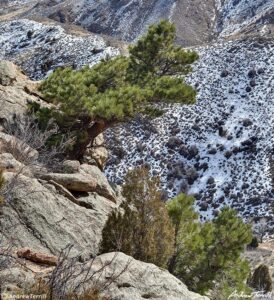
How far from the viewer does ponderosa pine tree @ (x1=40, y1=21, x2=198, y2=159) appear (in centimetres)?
1132

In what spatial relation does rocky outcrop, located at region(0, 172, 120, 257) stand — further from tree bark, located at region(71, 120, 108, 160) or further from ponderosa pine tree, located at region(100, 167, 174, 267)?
tree bark, located at region(71, 120, 108, 160)

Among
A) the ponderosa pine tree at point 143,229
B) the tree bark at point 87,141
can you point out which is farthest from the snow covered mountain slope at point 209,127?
the ponderosa pine tree at point 143,229

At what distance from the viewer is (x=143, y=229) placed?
6.84 m

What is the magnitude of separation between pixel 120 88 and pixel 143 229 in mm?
5528

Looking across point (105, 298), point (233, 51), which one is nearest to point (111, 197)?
point (105, 298)

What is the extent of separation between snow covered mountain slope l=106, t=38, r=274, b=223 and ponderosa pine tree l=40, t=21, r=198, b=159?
13.0m

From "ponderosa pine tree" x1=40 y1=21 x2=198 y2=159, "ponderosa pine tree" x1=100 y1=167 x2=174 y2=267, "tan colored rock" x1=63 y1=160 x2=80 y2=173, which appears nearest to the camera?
"ponderosa pine tree" x1=100 y1=167 x2=174 y2=267

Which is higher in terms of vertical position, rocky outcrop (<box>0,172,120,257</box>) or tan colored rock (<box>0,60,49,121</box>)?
tan colored rock (<box>0,60,49,121</box>)

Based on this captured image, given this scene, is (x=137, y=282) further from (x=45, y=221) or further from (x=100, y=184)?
(x=100, y=184)

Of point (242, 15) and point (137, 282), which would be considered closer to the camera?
point (137, 282)

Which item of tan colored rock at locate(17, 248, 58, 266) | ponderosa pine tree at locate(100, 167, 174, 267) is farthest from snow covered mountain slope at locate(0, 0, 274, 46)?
tan colored rock at locate(17, 248, 58, 266)

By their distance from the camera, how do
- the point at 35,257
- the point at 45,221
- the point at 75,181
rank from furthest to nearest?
the point at 75,181 → the point at 45,221 → the point at 35,257

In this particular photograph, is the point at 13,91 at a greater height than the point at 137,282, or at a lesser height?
greater

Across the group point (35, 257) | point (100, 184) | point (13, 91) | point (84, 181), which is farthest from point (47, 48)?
point (35, 257)
